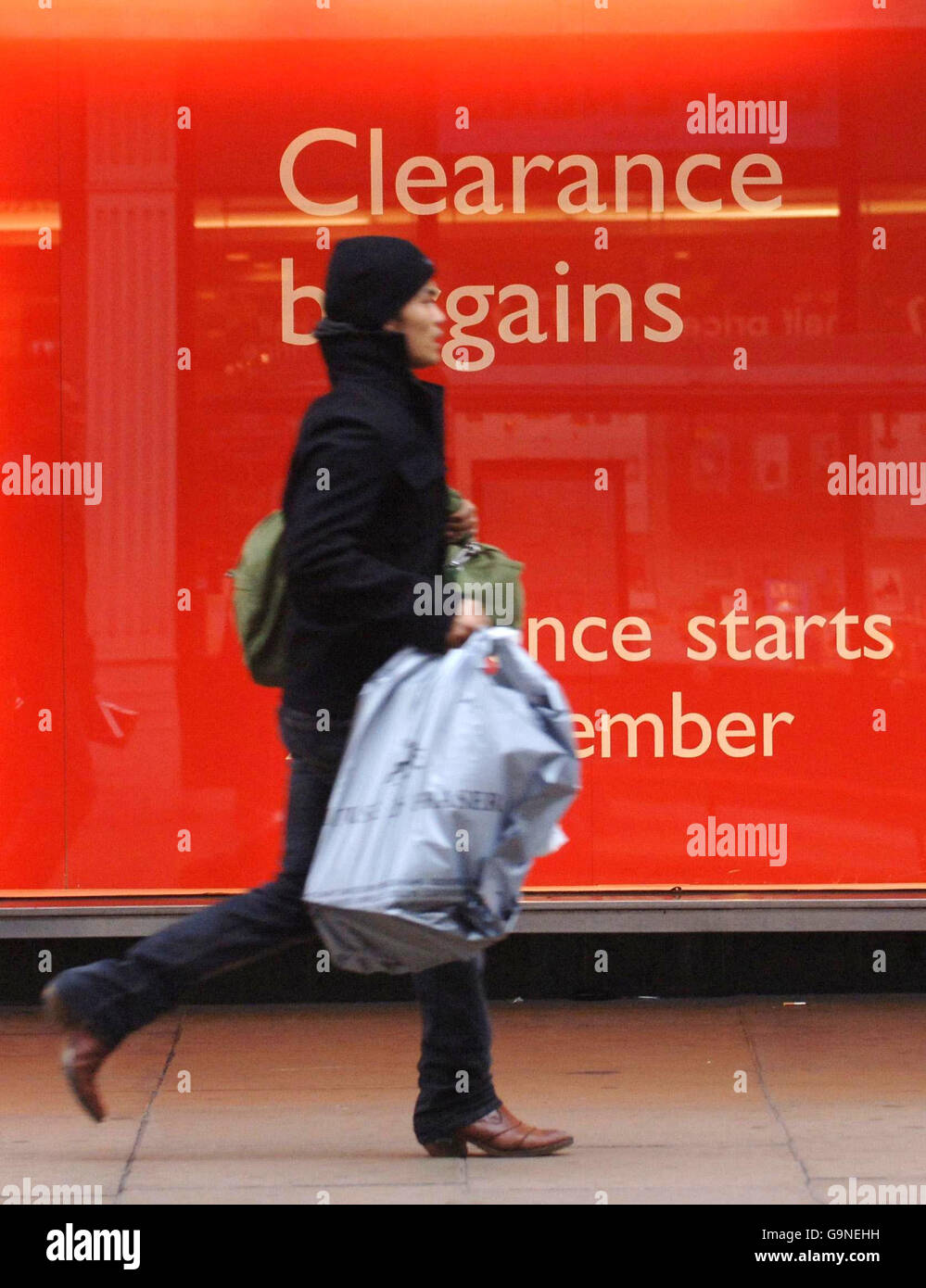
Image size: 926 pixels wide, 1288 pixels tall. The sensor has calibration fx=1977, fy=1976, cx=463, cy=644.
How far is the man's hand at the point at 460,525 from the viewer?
441cm

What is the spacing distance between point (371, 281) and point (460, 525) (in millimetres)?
584

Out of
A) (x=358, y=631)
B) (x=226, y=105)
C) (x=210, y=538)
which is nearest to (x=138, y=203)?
(x=226, y=105)

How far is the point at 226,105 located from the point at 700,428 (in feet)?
5.38

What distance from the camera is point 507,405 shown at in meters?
5.67

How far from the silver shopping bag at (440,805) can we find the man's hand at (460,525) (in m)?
0.40

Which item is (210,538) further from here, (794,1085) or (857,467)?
(794,1085)

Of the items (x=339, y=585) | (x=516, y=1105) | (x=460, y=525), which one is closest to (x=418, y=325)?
(x=460, y=525)

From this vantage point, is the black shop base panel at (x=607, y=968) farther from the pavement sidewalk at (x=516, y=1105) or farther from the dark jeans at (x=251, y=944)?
the dark jeans at (x=251, y=944)

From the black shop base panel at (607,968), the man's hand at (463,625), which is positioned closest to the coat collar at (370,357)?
the man's hand at (463,625)

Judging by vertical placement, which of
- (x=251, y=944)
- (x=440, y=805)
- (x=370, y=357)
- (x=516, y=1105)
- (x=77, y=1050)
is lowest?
(x=516, y=1105)

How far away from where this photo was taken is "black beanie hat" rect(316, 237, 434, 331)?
4230 mm

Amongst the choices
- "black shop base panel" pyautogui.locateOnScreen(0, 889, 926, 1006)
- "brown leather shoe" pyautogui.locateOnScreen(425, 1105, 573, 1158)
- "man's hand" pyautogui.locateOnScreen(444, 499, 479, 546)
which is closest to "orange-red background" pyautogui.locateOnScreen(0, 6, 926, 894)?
"black shop base panel" pyautogui.locateOnScreen(0, 889, 926, 1006)

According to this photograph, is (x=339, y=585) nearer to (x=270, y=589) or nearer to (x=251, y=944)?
(x=270, y=589)

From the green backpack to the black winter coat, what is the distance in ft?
0.17
